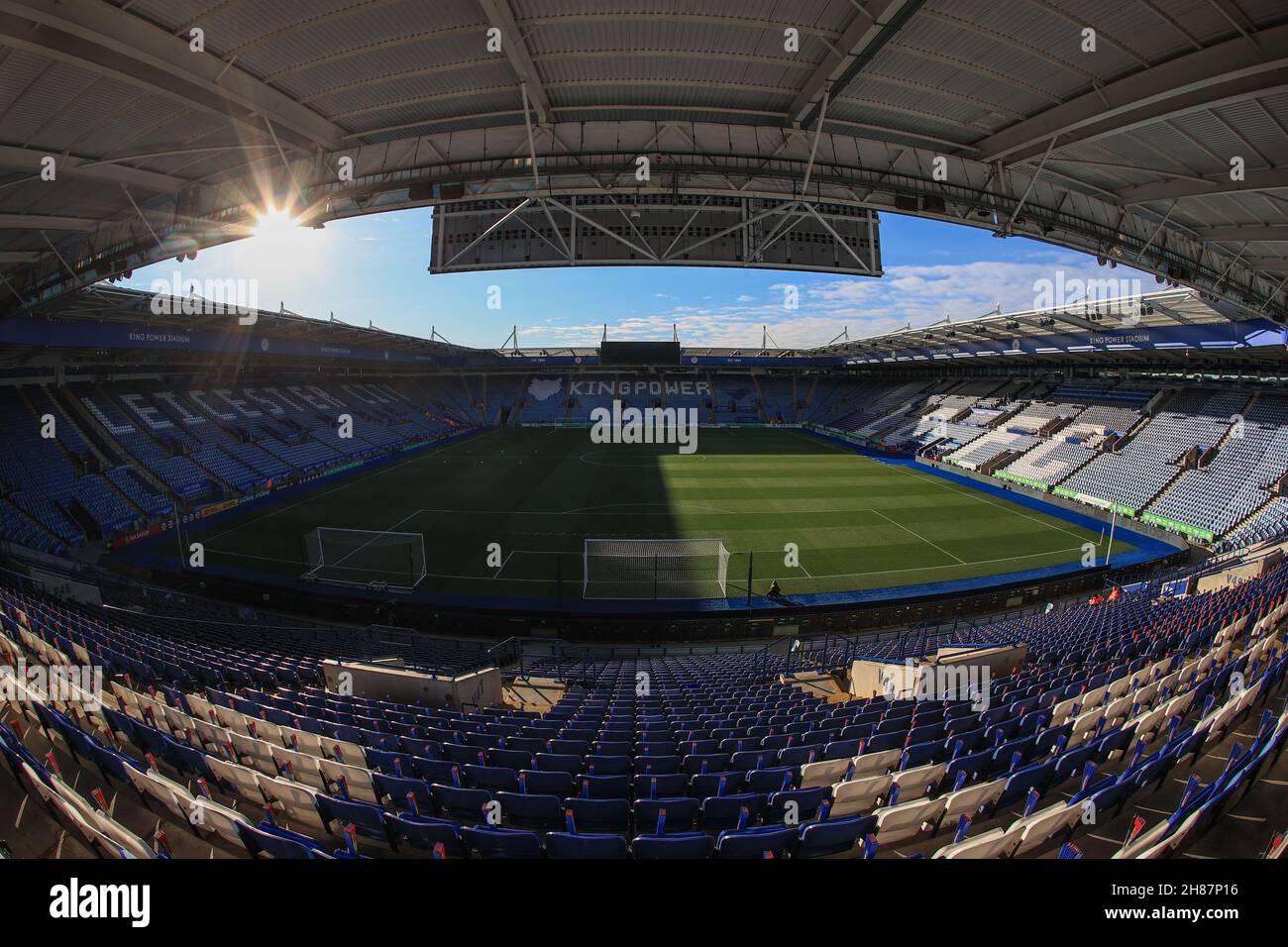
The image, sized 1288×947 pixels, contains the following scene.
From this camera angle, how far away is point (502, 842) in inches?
161

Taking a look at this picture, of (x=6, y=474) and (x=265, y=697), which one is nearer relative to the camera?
(x=265, y=697)

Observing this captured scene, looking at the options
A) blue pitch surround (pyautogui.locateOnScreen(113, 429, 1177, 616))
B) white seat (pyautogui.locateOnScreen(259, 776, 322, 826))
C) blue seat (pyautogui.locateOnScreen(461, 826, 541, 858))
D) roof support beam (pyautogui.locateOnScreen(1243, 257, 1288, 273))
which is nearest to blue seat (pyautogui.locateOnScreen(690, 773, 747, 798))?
blue seat (pyautogui.locateOnScreen(461, 826, 541, 858))

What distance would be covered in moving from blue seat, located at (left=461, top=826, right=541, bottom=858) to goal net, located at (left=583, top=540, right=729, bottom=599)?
1302 centimetres

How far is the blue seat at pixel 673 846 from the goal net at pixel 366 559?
53.3 feet

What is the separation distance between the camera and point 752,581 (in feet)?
63.0

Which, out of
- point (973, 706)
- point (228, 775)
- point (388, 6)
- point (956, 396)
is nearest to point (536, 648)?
point (228, 775)

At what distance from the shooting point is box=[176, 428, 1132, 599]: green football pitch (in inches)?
783

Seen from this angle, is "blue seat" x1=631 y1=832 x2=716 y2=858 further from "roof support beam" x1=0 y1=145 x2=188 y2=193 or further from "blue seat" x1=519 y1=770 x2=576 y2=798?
"roof support beam" x1=0 y1=145 x2=188 y2=193

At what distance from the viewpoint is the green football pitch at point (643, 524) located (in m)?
19.9

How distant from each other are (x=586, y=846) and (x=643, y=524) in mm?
21440
